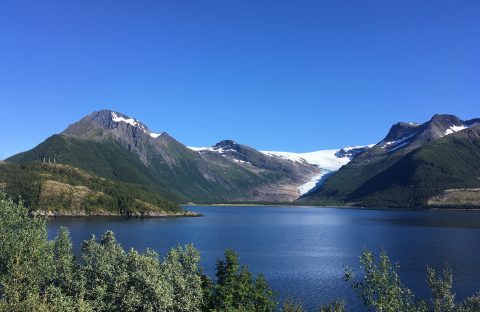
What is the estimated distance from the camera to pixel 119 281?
52719 mm

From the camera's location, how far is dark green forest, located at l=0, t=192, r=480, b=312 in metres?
44.0

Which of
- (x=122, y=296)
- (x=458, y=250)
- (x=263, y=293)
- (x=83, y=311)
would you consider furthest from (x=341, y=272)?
(x=83, y=311)

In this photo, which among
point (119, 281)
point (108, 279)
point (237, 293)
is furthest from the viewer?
point (237, 293)

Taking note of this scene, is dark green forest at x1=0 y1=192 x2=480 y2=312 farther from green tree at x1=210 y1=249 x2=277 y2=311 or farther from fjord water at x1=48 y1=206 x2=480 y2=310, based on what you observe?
fjord water at x1=48 y1=206 x2=480 y2=310

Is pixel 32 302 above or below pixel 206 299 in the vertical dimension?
above

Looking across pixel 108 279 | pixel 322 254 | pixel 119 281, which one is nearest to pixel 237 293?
pixel 119 281

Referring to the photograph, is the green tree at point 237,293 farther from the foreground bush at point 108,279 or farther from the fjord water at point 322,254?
the fjord water at point 322,254

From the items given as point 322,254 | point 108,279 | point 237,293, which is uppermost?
point 108,279

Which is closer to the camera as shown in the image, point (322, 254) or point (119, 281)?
point (119, 281)

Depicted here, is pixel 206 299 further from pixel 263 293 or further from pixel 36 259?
pixel 36 259

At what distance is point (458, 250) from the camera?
145250mm

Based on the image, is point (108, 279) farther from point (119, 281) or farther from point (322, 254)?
point (322, 254)

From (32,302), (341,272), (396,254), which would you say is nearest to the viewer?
(32,302)

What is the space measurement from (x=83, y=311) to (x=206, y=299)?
22.0m
